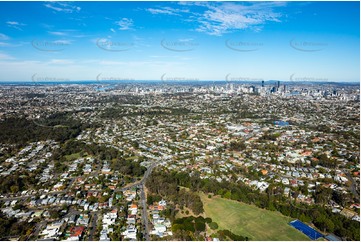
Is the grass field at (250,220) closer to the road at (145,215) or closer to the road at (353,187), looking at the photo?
the road at (145,215)

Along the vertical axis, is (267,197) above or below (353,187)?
above

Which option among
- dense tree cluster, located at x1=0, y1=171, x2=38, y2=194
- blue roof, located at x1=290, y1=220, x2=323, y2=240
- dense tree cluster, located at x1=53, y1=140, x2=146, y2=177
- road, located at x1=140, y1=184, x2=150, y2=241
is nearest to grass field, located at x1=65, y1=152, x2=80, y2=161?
dense tree cluster, located at x1=53, y1=140, x2=146, y2=177

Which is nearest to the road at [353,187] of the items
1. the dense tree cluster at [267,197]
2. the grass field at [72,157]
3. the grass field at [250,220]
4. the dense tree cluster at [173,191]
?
the dense tree cluster at [267,197]

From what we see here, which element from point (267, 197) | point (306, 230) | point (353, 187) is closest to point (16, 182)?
point (267, 197)

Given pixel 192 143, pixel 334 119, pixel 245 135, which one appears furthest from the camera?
pixel 334 119

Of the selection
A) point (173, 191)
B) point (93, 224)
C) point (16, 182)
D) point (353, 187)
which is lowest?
point (93, 224)

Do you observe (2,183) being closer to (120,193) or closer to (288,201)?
(120,193)

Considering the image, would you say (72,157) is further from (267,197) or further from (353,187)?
(353,187)

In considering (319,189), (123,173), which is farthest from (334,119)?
(123,173)
